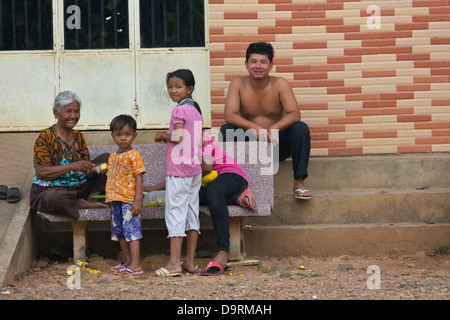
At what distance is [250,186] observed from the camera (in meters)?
6.23

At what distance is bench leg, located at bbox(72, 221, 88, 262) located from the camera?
5.95 meters

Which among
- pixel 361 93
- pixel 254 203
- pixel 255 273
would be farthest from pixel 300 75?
pixel 255 273

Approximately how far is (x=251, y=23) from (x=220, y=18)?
320 millimetres

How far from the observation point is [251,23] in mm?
7223

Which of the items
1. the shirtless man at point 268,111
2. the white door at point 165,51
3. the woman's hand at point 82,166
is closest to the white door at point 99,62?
the white door at point 165,51

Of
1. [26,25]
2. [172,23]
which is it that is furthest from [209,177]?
[26,25]

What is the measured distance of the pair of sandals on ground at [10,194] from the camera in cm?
613

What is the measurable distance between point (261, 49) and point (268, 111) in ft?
1.97

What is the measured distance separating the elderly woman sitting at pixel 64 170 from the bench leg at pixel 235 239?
111cm

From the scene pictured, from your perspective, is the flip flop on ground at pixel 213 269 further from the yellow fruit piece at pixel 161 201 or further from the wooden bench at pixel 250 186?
the yellow fruit piece at pixel 161 201

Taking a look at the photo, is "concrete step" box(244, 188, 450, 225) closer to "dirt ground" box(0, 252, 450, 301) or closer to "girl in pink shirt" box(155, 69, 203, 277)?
"dirt ground" box(0, 252, 450, 301)

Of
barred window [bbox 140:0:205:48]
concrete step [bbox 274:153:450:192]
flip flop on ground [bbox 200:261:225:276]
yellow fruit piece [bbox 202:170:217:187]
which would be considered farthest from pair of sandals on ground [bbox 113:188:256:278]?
barred window [bbox 140:0:205:48]

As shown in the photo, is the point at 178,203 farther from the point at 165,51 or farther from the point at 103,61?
the point at 103,61

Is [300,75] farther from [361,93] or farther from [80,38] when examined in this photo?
[80,38]
